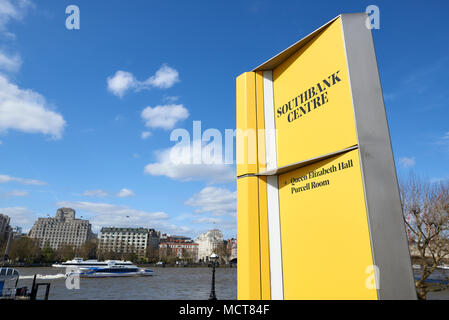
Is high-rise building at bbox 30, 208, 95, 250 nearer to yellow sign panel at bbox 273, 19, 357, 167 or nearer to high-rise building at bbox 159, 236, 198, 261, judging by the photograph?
high-rise building at bbox 159, 236, 198, 261

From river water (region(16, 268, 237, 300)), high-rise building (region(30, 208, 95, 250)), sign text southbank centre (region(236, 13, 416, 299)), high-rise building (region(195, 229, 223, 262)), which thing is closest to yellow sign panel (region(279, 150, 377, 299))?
sign text southbank centre (region(236, 13, 416, 299))

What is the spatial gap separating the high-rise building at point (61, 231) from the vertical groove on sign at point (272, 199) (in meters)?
138

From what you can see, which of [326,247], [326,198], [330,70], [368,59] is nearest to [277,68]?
[330,70]

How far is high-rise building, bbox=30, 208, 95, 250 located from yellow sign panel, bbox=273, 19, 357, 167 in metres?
138

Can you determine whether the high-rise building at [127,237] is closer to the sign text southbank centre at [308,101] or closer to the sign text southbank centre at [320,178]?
the sign text southbank centre at [320,178]

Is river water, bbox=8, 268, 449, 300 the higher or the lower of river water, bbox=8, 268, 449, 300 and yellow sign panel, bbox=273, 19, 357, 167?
the lower

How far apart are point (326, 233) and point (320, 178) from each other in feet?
1.66

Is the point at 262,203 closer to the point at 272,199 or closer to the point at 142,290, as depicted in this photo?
the point at 272,199

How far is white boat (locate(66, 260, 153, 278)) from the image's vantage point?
4818 cm

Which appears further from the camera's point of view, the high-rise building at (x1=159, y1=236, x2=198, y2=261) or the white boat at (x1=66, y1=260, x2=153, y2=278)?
the high-rise building at (x1=159, y1=236, x2=198, y2=261)

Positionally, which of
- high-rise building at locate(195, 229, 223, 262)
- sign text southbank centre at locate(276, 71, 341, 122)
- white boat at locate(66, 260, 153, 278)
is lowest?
white boat at locate(66, 260, 153, 278)

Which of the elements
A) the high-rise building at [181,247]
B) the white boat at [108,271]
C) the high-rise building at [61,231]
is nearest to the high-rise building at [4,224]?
the high-rise building at [61,231]

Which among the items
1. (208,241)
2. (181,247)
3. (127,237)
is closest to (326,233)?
(208,241)

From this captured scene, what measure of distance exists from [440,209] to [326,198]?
16103 mm
